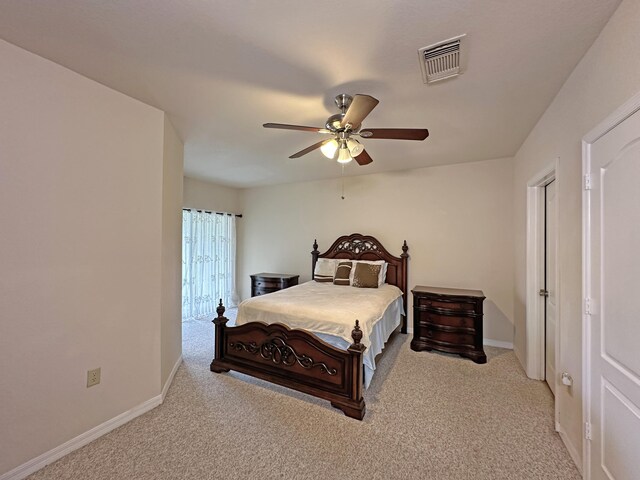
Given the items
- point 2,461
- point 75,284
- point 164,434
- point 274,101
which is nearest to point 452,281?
point 274,101

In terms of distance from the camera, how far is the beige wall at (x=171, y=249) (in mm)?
2420

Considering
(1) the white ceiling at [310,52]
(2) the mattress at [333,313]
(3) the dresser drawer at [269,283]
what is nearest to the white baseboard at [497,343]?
(2) the mattress at [333,313]

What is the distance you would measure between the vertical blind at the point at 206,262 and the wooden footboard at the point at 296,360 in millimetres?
2137

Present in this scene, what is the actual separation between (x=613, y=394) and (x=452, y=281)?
2594 mm

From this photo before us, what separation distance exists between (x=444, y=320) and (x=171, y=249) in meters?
3.19

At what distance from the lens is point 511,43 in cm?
150

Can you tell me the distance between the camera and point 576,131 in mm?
1719

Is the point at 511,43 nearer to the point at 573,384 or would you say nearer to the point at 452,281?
the point at 573,384

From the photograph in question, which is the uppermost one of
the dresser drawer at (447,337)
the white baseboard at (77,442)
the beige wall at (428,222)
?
the beige wall at (428,222)

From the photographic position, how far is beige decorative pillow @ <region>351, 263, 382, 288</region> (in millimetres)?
3816

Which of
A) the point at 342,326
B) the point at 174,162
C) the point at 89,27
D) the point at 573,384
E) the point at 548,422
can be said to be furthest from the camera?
the point at 174,162

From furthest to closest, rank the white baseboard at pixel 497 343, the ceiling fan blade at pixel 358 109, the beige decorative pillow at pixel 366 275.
→ the beige decorative pillow at pixel 366 275 → the white baseboard at pixel 497 343 → the ceiling fan blade at pixel 358 109

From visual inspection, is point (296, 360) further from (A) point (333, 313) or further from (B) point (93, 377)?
(B) point (93, 377)

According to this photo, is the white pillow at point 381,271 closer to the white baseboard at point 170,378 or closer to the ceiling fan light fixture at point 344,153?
the ceiling fan light fixture at point 344,153
